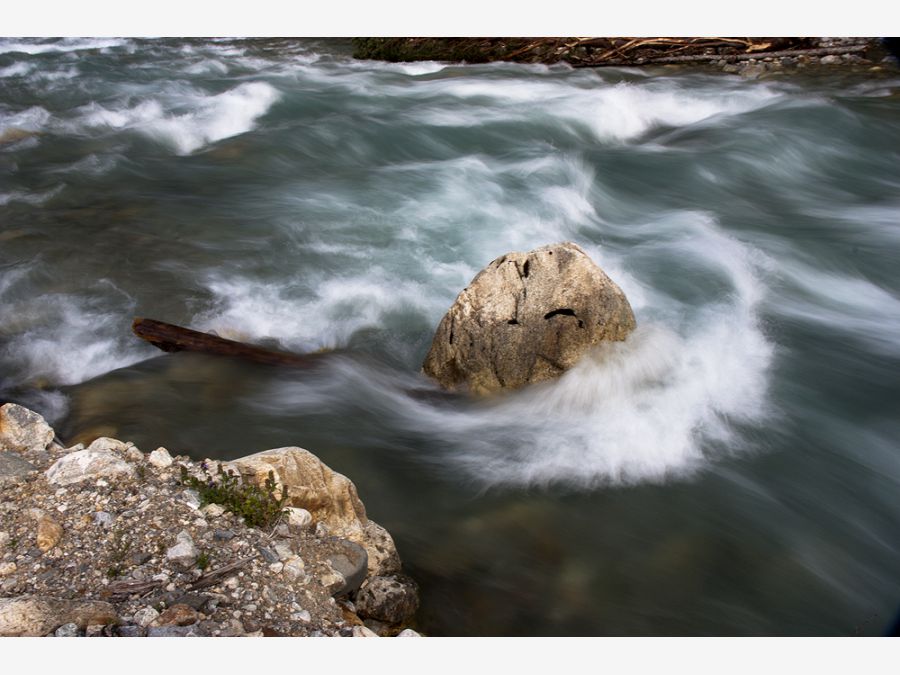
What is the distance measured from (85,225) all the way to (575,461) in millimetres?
4837

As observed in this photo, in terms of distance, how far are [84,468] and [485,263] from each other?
12.7 feet

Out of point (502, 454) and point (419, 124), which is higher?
point (419, 124)

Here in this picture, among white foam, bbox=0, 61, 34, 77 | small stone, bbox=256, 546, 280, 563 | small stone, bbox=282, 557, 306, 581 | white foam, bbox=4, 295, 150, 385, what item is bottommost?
white foam, bbox=4, 295, 150, 385

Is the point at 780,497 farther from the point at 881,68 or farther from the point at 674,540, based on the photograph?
the point at 881,68

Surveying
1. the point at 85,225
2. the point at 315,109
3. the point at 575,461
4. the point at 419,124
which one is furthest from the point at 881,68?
the point at 85,225

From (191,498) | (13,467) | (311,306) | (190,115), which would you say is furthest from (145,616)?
(190,115)

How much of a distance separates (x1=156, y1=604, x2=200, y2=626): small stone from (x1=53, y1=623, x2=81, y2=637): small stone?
0.26 m

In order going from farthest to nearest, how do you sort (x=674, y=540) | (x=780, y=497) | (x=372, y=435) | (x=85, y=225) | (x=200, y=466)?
(x=85, y=225), (x=372, y=435), (x=780, y=497), (x=674, y=540), (x=200, y=466)

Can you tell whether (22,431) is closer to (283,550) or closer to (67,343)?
(283,550)

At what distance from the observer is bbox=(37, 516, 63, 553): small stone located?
9.90 ft

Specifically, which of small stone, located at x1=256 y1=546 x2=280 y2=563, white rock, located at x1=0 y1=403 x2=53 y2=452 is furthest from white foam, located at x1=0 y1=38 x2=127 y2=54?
small stone, located at x1=256 y1=546 x2=280 y2=563

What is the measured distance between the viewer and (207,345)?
5141 mm

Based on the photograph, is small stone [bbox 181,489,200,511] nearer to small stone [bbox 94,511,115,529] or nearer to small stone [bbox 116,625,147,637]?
small stone [bbox 94,511,115,529]

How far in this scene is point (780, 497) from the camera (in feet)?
13.8
